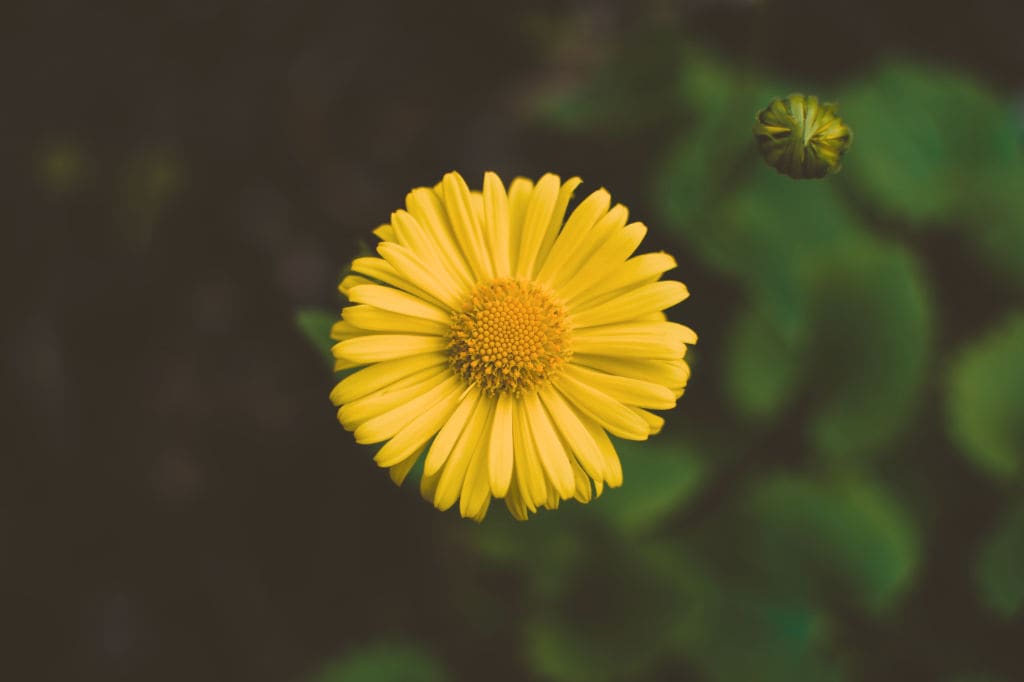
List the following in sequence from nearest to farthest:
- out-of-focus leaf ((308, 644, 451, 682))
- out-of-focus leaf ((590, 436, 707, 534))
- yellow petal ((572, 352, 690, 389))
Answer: yellow petal ((572, 352, 690, 389)) → out-of-focus leaf ((590, 436, 707, 534)) → out-of-focus leaf ((308, 644, 451, 682))

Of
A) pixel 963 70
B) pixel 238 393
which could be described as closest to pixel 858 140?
pixel 963 70

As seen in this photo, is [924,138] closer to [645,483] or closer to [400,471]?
[645,483]

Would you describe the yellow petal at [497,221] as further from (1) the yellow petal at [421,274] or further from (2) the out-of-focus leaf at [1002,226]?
(2) the out-of-focus leaf at [1002,226]

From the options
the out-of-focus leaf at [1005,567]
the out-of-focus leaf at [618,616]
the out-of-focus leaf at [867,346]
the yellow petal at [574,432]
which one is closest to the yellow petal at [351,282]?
the yellow petal at [574,432]

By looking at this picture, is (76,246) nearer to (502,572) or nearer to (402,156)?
(402,156)

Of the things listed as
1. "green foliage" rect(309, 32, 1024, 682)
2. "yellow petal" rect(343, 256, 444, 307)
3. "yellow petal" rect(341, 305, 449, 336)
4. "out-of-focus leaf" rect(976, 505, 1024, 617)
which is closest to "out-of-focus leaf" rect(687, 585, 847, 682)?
"green foliage" rect(309, 32, 1024, 682)

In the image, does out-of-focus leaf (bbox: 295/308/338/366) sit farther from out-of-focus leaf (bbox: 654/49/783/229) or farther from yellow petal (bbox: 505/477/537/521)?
out-of-focus leaf (bbox: 654/49/783/229)
